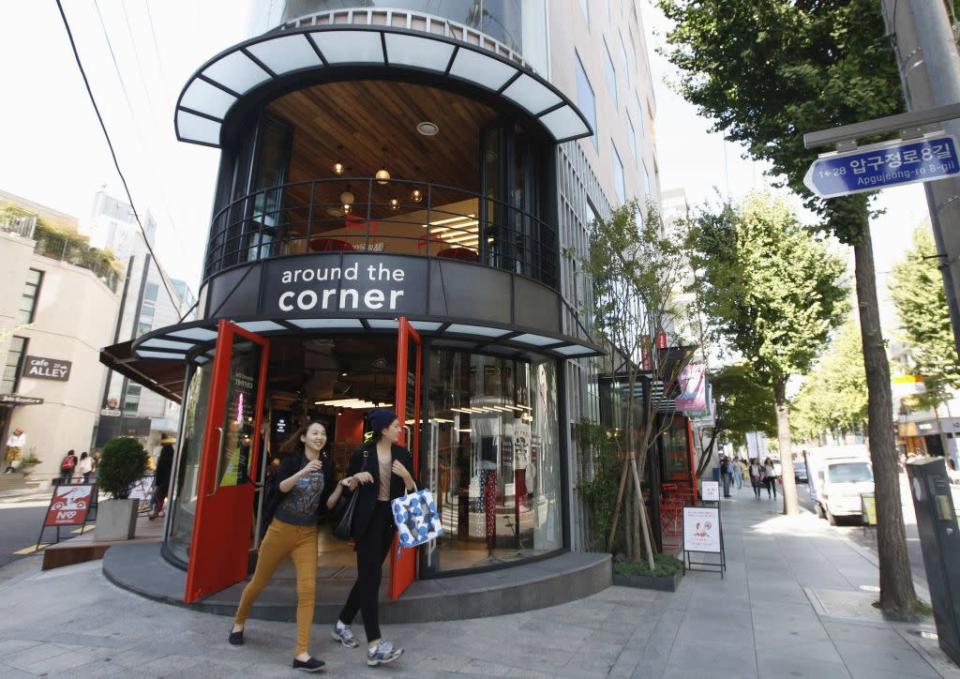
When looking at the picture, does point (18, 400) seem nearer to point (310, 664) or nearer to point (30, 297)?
point (30, 297)

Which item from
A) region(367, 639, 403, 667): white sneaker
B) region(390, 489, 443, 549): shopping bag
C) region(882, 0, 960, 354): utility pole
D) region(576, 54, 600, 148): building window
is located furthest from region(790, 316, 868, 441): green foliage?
region(367, 639, 403, 667): white sneaker

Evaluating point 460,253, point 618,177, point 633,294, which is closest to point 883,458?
point 633,294

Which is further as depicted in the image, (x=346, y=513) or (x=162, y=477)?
(x=162, y=477)

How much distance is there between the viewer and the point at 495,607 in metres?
5.91

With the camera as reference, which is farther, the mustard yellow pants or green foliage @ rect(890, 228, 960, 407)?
green foliage @ rect(890, 228, 960, 407)

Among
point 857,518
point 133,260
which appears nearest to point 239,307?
point 857,518

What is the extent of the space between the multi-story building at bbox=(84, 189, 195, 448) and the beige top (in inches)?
1715

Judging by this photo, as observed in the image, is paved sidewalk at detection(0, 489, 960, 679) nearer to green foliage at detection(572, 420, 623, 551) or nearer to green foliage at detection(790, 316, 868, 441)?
green foliage at detection(572, 420, 623, 551)

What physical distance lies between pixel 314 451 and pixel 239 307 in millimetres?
3528

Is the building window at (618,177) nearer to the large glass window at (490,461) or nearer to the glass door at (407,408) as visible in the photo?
the large glass window at (490,461)

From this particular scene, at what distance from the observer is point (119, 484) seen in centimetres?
948

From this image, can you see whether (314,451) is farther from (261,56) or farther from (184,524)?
(261,56)

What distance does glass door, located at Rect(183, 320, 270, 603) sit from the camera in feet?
17.9

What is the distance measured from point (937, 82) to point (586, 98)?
1124 centimetres
